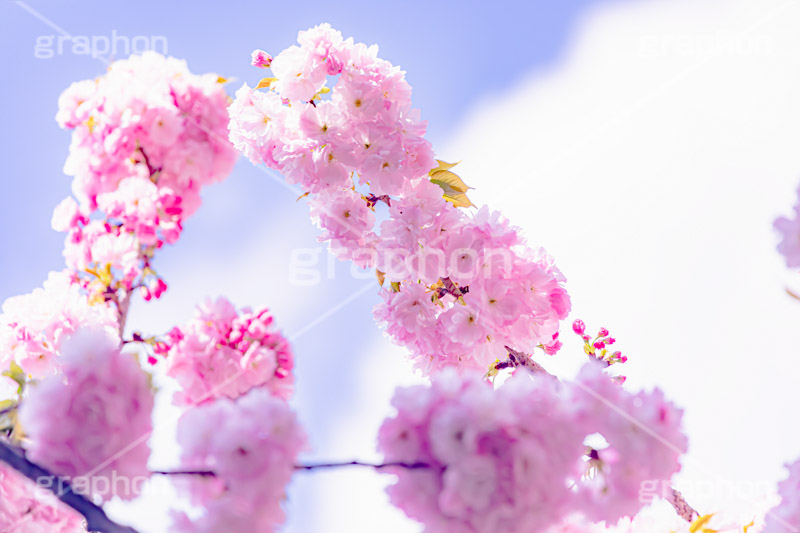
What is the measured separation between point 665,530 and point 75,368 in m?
1.52

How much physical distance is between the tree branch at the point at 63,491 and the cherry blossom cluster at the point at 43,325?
2.15ft

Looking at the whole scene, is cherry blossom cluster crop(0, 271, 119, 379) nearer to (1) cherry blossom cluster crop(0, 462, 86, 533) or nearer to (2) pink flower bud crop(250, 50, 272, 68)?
(1) cherry blossom cluster crop(0, 462, 86, 533)

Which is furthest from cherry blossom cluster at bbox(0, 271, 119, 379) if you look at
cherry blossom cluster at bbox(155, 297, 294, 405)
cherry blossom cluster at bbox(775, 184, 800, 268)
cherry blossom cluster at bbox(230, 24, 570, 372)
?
cherry blossom cluster at bbox(775, 184, 800, 268)

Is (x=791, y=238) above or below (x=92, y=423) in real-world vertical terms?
above

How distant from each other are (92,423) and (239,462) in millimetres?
265

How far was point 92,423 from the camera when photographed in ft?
3.15

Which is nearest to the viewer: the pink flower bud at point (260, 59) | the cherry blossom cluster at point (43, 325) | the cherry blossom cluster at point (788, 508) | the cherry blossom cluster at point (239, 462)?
the cherry blossom cluster at point (239, 462)

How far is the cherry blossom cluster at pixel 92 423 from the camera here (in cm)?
95

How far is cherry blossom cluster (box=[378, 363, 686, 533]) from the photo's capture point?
3.09 feet

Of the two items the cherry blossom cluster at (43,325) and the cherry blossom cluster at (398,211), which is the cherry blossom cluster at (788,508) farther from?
the cherry blossom cluster at (43,325)

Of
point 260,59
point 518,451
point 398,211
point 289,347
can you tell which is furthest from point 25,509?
point 260,59

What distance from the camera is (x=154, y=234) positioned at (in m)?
1.37

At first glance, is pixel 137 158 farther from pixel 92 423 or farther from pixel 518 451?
pixel 518 451

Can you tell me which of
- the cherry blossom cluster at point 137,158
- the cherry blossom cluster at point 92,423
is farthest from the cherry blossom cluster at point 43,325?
the cherry blossom cluster at point 92,423
